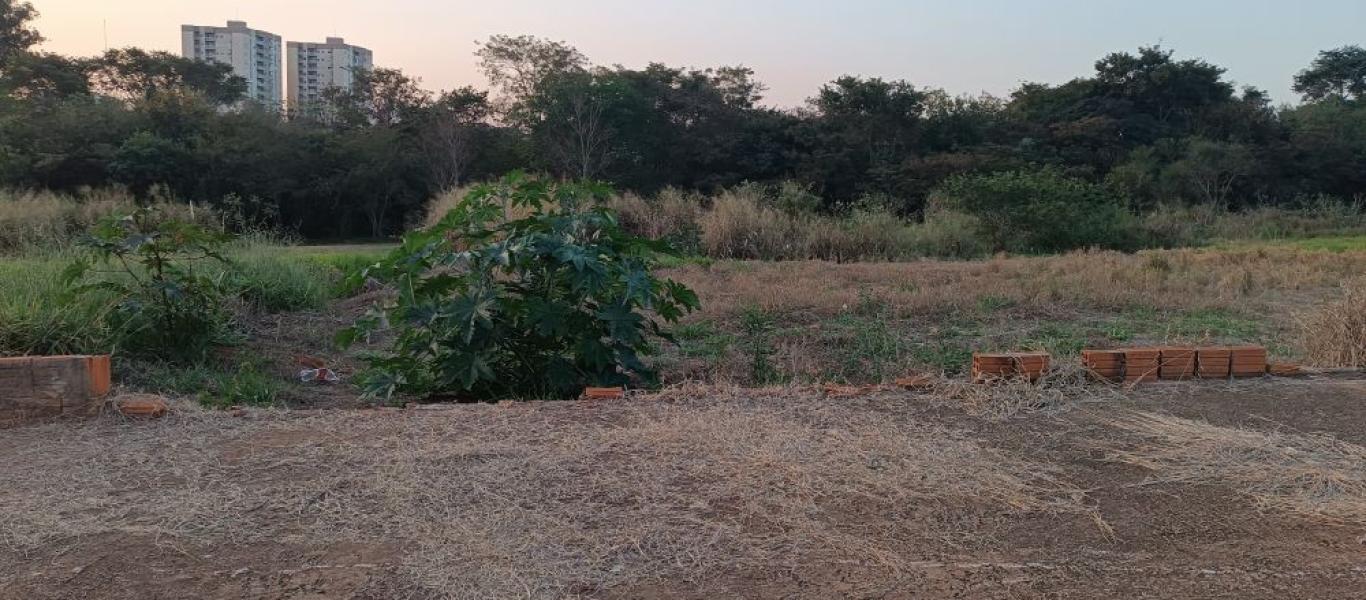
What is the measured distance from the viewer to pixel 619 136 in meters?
35.3

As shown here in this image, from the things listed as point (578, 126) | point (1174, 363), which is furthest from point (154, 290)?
point (578, 126)

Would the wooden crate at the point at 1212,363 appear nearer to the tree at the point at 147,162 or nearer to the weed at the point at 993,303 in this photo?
the weed at the point at 993,303

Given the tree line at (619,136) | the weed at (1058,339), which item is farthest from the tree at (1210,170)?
the weed at (1058,339)

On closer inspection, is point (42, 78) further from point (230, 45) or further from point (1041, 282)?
point (1041, 282)

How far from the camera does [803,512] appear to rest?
3.08m

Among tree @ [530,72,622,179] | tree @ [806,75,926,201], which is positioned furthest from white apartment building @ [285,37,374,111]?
tree @ [806,75,926,201]

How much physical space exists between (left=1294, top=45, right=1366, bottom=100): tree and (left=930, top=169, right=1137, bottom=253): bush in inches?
1725

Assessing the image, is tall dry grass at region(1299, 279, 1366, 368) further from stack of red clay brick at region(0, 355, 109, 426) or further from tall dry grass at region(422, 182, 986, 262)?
tall dry grass at region(422, 182, 986, 262)

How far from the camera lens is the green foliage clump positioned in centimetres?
590

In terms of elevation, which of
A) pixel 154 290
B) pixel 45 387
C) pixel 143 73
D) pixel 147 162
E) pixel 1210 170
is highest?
pixel 143 73

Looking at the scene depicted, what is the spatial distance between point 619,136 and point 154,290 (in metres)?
29.7

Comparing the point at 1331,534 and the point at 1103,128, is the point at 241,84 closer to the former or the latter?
the point at 1103,128

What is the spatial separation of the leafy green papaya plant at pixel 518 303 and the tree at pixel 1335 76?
2397 inches

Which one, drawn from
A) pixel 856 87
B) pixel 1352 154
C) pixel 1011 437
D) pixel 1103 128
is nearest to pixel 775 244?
pixel 1011 437
